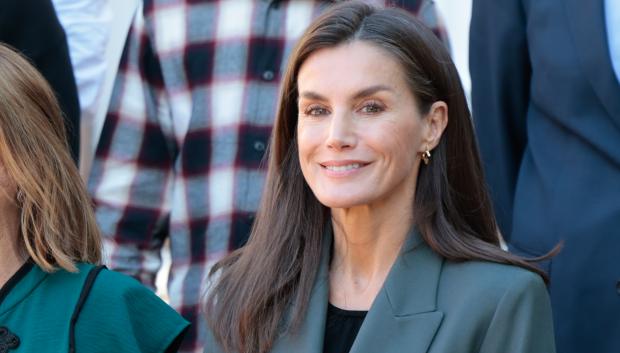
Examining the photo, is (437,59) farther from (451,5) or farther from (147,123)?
(451,5)

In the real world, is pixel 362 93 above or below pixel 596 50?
below

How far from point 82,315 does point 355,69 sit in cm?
91

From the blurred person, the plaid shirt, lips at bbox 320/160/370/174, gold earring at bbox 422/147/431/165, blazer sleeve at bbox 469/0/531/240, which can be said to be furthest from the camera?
the blurred person

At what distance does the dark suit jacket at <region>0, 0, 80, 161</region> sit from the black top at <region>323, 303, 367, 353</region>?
1.23 meters

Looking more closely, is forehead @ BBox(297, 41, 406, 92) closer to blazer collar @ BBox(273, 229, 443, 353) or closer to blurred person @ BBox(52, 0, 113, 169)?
blazer collar @ BBox(273, 229, 443, 353)

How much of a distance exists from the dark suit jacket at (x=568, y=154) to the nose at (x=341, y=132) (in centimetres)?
72

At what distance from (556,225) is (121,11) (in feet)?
8.81

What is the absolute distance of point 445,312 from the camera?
3590 mm

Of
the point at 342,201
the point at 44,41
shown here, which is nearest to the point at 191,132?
the point at 44,41

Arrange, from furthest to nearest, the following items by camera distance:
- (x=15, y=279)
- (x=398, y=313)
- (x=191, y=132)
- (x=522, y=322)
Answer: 1. (x=191, y=132)
2. (x=15, y=279)
3. (x=398, y=313)
4. (x=522, y=322)

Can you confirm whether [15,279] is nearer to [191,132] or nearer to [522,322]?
Result: [191,132]

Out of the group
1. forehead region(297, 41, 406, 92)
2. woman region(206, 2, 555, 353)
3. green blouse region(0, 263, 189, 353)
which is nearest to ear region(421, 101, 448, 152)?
woman region(206, 2, 555, 353)

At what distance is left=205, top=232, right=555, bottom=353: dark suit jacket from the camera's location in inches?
138

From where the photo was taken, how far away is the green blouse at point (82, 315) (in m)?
3.62
